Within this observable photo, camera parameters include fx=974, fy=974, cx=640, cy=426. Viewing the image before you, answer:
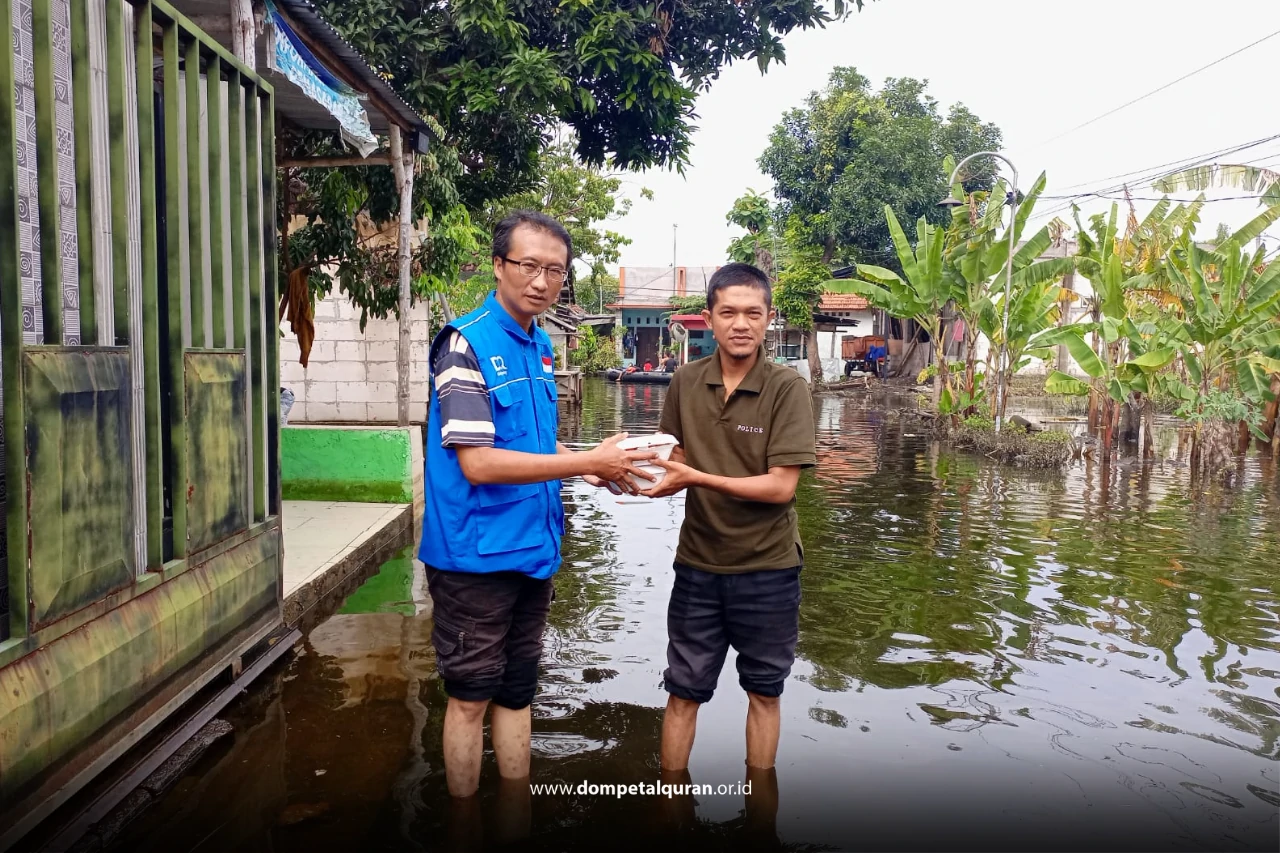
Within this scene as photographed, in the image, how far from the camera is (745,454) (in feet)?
10.8

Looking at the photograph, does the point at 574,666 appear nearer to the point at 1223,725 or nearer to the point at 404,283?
the point at 1223,725

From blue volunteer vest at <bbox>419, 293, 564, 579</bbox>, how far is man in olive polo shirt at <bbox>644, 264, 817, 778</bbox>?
41 cm

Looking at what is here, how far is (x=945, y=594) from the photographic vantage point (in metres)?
6.64

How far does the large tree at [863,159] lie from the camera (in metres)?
30.4

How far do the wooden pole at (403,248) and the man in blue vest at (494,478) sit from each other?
5340mm

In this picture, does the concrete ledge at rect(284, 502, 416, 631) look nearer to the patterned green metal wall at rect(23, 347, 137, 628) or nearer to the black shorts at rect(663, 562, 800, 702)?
the patterned green metal wall at rect(23, 347, 137, 628)

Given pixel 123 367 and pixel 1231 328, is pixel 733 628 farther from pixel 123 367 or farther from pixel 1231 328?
pixel 1231 328

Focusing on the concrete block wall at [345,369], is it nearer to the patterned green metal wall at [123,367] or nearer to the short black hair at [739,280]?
the patterned green metal wall at [123,367]

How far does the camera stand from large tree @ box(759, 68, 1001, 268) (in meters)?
30.4

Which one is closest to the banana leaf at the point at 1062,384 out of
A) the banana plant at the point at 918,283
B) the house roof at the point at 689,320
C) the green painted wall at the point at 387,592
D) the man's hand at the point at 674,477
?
the banana plant at the point at 918,283

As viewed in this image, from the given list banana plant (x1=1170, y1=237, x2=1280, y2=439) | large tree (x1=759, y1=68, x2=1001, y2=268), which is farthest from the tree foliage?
banana plant (x1=1170, y1=237, x2=1280, y2=439)

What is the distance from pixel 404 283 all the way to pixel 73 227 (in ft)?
17.3

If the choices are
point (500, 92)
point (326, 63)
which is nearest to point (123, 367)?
point (326, 63)

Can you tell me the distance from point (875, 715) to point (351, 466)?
18.7ft
